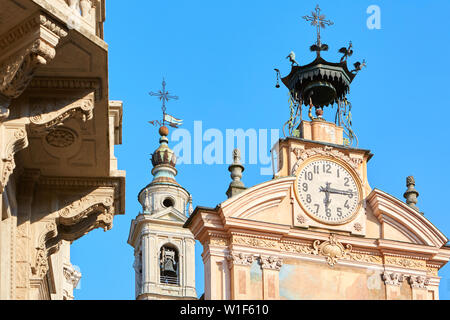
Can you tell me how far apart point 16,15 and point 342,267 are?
1692 cm

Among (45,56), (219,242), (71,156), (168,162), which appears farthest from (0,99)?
(168,162)

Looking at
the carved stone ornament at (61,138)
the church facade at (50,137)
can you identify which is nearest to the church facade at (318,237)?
the church facade at (50,137)

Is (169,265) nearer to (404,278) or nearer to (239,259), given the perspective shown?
(404,278)

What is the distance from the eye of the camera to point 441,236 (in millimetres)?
30797

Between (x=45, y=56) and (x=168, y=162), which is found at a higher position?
(x=168, y=162)

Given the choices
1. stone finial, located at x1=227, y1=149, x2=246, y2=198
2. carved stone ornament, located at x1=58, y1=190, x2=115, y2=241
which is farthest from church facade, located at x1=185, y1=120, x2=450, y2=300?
carved stone ornament, located at x1=58, y1=190, x2=115, y2=241

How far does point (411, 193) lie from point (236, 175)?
468cm

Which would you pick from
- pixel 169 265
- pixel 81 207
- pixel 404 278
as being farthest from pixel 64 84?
pixel 169 265

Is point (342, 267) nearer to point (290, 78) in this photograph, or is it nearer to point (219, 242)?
point (219, 242)

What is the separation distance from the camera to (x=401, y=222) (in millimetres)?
30906

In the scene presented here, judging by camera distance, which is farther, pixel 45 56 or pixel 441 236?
pixel 441 236

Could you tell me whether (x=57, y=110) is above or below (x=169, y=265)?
below

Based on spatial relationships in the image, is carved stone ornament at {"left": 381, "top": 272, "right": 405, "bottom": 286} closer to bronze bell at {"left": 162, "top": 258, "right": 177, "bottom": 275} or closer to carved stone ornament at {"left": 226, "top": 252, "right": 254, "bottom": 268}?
carved stone ornament at {"left": 226, "top": 252, "right": 254, "bottom": 268}
